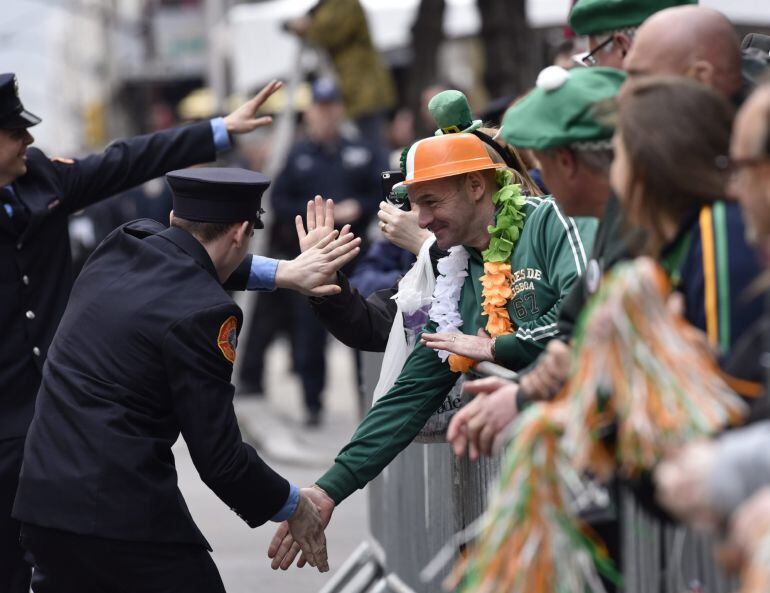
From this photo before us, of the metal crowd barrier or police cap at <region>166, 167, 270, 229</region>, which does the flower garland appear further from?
police cap at <region>166, 167, 270, 229</region>

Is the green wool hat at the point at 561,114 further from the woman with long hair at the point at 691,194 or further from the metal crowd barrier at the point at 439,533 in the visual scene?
the metal crowd barrier at the point at 439,533

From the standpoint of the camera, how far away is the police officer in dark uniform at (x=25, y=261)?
519 centimetres

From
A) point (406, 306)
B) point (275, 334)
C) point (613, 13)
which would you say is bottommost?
point (275, 334)

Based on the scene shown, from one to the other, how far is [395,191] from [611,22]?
92 centimetres

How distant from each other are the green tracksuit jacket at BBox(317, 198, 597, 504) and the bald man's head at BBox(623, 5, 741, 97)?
861 millimetres

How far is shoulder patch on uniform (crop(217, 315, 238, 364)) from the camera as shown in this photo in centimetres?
409

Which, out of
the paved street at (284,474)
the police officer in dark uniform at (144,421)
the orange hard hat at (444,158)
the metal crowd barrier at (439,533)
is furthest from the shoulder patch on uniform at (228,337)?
the paved street at (284,474)

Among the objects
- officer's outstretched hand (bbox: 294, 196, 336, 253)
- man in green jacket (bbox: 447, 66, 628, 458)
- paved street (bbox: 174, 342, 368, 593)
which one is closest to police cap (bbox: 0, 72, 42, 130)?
officer's outstretched hand (bbox: 294, 196, 336, 253)

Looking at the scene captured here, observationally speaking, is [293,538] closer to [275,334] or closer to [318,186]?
[318,186]

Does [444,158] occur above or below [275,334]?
above

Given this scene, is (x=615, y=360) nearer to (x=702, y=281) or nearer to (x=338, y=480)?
(x=702, y=281)

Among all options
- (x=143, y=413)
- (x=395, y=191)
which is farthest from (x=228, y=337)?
(x=395, y=191)

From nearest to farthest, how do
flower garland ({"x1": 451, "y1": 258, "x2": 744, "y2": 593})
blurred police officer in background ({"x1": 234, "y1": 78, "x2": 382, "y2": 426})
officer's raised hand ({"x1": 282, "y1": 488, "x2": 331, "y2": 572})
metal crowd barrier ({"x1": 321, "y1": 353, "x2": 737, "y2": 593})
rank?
flower garland ({"x1": 451, "y1": 258, "x2": 744, "y2": 593}) < metal crowd barrier ({"x1": 321, "y1": 353, "x2": 737, "y2": 593}) < officer's raised hand ({"x1": 282, "y1": 488, "x2": 331, "y2": 572}) < blurred police officer in background ({"x1": 234, "y1": 78, "x2": 382, "y2": 426})

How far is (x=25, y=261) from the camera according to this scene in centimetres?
544
